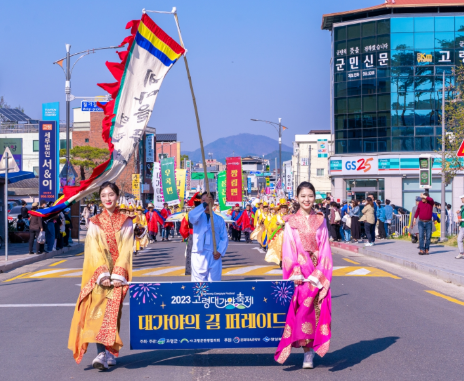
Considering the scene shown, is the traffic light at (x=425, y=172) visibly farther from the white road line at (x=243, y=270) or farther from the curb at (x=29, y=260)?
the curb at (x=29, y=260)

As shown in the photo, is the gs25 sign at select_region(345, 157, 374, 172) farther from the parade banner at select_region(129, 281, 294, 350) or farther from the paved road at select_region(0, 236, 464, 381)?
the parade banner at select_region(129, 281, 294, 350)

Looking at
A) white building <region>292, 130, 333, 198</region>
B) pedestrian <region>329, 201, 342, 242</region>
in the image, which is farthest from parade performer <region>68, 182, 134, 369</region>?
white building <region>292, 130, 333, 198</region>

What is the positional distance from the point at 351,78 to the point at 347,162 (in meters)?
6.32

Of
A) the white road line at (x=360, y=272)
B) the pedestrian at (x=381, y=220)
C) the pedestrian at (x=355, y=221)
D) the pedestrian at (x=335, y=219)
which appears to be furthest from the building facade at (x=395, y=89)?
the white road line at (x=360, y=272)

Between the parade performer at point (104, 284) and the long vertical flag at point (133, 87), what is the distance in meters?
1.70

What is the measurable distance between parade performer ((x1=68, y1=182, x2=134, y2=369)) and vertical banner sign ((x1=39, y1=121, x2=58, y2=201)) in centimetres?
1834

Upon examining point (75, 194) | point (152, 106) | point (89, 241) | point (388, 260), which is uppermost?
point (152, 106)

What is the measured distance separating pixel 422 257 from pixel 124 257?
12537mm

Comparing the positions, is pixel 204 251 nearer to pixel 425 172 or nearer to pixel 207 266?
pixel 207 266

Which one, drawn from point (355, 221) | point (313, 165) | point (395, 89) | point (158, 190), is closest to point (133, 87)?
point (355, 221)

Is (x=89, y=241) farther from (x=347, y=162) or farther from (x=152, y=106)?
(x=347, y=162)

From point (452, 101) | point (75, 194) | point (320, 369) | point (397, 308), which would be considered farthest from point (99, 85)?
point (452, 101)

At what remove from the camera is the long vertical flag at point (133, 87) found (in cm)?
757

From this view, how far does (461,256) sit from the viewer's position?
624 inches
